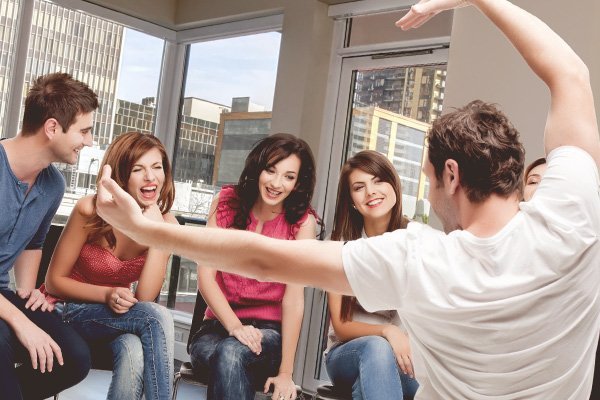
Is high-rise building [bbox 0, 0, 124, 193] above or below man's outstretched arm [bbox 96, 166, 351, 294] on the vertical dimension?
above

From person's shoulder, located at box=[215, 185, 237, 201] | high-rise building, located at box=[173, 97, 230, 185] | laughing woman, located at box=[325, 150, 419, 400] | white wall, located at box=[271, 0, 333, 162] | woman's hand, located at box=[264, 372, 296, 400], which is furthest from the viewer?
high-rise building, located at box=[173, 97, 230, 185]

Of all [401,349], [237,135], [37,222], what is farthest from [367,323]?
[237,135]

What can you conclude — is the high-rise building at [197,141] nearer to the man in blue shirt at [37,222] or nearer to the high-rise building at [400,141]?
the high-rise building at [400,141]

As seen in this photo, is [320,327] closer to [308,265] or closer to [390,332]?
[390,332]

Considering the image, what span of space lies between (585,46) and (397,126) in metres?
1.48

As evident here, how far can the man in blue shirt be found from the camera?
2484 millimetres

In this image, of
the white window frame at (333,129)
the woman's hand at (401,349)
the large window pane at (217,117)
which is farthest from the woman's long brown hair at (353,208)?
the large window pane at (217,117)

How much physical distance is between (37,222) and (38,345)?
49 centimetres

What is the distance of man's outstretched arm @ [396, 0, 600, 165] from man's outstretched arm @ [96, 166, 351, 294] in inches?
16.1

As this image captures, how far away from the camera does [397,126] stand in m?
4.34

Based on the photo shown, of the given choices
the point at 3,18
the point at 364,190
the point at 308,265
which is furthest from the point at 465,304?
the point at 3,18

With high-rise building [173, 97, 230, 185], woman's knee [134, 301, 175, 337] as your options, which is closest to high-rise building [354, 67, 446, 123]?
high-rise building [173, 97, 230, 185]

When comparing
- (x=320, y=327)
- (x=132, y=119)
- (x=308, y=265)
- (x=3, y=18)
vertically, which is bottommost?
(x=320, y=327)

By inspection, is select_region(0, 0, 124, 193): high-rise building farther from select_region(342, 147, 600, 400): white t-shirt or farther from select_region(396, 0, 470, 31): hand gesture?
select_region(342, 147, 600, 400): white t-shirt
